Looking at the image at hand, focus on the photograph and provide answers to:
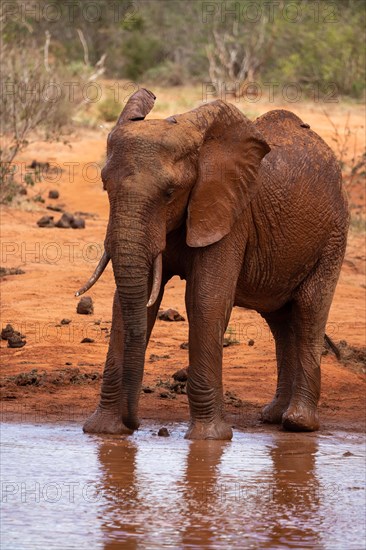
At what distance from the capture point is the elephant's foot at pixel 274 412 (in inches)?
338

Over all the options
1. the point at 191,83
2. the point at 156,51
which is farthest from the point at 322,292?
the point at 156,51

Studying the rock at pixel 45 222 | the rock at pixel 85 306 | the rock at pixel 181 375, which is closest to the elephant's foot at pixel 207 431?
the rock at pixel 181 375

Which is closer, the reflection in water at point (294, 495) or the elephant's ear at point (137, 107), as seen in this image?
the reflection in water at point (294, 495)

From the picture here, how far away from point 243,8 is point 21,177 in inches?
542

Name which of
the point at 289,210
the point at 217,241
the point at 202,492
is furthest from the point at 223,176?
the point at 202,492

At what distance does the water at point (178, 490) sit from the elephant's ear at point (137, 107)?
1843 millimetres

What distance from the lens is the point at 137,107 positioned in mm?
7445

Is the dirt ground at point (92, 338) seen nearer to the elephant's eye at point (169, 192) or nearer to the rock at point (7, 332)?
the rock at point (7, 332)

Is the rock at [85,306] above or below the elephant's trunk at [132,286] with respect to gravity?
below

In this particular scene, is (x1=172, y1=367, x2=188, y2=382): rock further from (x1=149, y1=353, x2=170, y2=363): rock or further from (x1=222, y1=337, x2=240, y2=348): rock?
(x1=222, y1=337, x2=240, y2=348): rock

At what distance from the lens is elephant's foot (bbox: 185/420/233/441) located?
767 centimetres

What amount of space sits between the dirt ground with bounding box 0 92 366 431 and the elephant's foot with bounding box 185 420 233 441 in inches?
25.8

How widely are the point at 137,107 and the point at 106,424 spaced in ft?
6.09

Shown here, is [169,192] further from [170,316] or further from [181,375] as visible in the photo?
[170,316]
